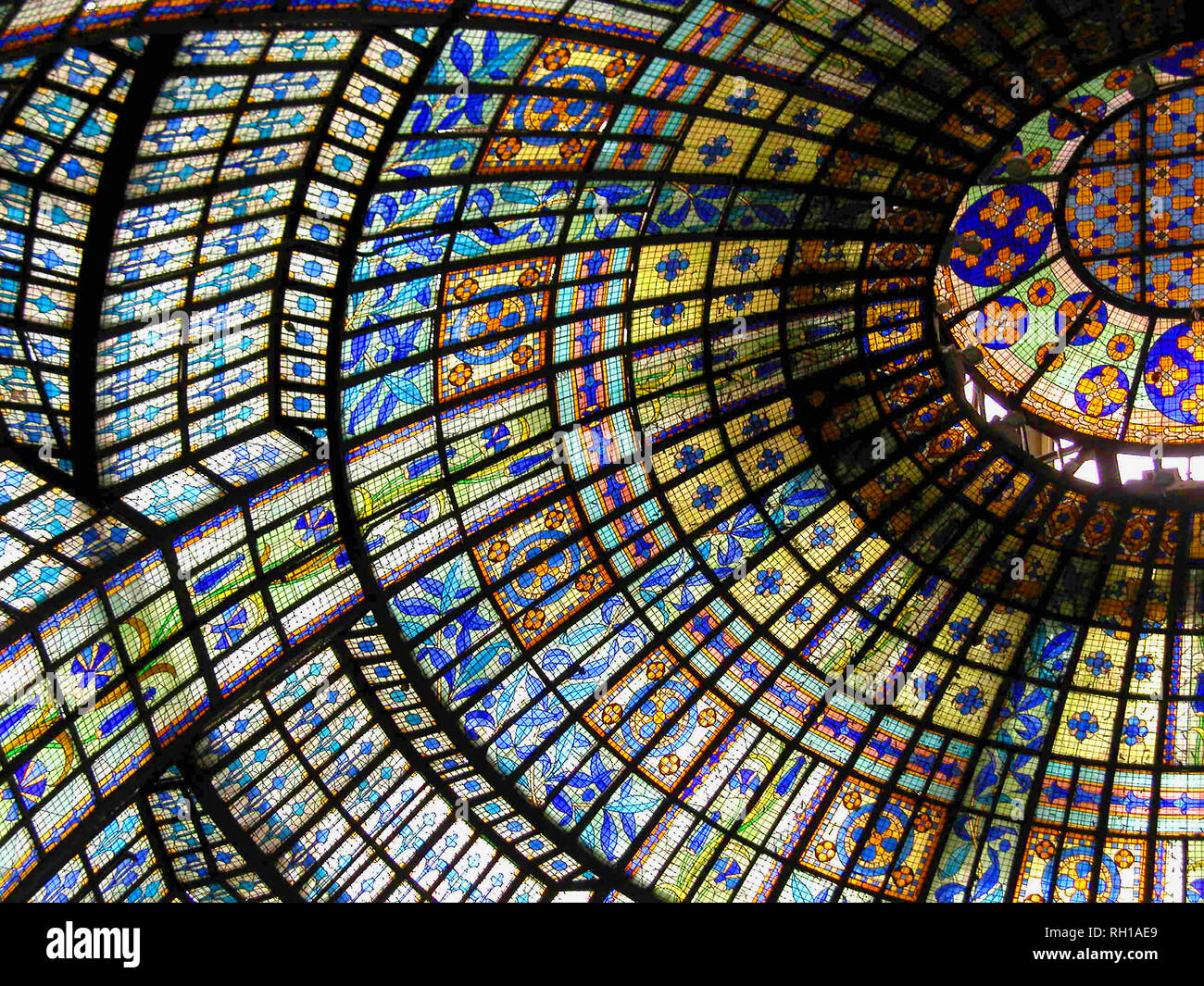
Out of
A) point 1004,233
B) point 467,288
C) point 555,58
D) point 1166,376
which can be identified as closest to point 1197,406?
point 1166,376

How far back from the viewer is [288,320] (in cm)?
2534

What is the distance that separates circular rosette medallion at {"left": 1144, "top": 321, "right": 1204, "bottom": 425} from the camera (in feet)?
104

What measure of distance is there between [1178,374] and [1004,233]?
198 inches

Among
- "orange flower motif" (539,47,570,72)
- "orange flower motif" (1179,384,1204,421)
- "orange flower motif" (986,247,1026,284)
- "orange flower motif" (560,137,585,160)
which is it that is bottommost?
"orange flower motif" (1179,384,1204,421)

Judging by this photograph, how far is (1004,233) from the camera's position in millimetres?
30875

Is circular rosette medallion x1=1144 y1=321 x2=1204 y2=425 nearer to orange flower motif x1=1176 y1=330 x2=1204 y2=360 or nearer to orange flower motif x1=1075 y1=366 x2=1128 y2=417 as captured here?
orange flower motif x1=1176 y1=330 x2=1204 y2=360

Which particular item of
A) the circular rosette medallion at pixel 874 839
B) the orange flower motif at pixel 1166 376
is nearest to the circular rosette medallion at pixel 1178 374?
the orange flower motif at pixel 1166 376

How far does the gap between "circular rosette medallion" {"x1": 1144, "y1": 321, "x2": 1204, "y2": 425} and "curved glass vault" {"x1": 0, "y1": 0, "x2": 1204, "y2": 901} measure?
100mm

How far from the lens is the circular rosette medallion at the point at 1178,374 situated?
3170 centimetres

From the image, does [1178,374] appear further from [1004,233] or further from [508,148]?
[508,148]

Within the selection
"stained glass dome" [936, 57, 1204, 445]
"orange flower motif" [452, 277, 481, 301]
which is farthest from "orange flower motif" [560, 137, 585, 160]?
"stained glass dome" [936, 57, 1204, 445]

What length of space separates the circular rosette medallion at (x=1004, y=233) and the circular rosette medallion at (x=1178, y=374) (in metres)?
3.43
